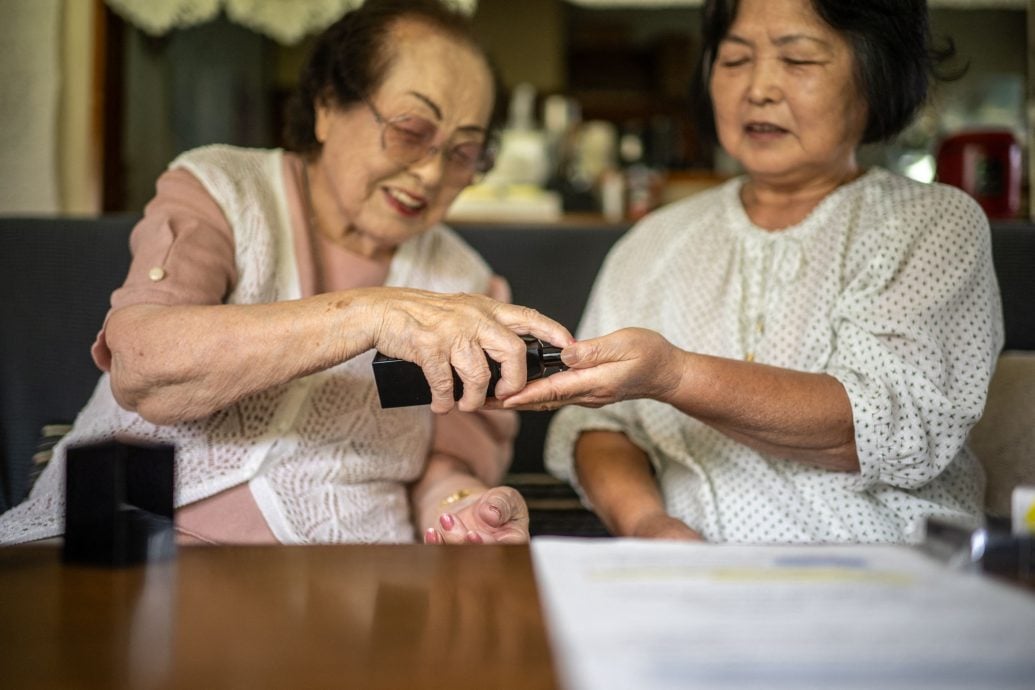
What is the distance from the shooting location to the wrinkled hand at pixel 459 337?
1.03m

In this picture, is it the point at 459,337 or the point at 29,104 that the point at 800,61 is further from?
the point at 29,104

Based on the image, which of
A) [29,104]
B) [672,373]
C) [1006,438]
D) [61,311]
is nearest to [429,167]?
[672,373]

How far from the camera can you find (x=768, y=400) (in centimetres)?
116

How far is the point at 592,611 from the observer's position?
53cm

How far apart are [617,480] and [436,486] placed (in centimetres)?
26

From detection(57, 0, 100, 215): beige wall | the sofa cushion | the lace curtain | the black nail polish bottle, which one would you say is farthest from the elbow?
the lace curtain

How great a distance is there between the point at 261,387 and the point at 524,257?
2.79 feet

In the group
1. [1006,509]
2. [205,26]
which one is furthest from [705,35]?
[205,26]

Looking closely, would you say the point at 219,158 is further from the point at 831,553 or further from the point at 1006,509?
the point at 1006,509

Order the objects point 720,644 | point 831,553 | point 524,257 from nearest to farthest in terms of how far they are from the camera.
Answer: point 720,644, point 831,553, point 524,257

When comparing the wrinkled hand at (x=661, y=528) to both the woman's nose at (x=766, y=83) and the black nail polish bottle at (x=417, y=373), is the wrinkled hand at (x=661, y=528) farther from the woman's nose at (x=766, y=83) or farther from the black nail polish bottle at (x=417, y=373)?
the woman's nose at (x=766, y=83)

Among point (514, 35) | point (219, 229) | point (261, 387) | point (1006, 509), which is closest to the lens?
point (261, 387)

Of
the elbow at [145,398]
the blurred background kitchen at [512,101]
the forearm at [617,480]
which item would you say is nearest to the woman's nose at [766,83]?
the blurred background kitchen at [512,101]

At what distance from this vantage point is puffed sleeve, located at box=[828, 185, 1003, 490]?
1161 mm
